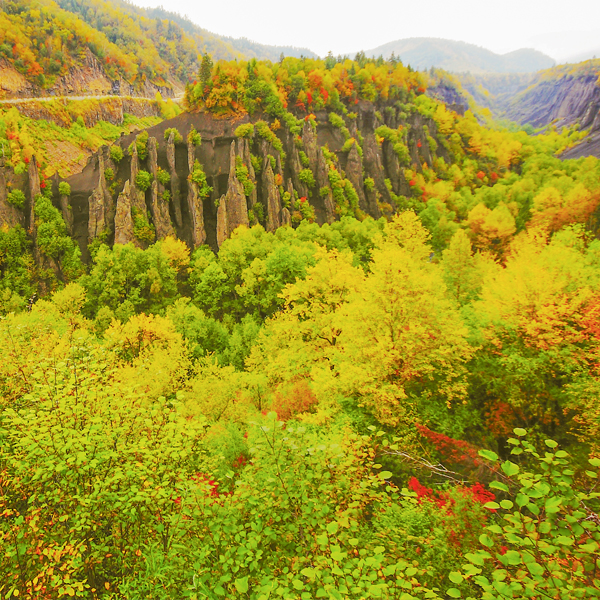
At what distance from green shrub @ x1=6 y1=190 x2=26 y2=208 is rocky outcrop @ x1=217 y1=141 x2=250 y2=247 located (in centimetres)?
3250

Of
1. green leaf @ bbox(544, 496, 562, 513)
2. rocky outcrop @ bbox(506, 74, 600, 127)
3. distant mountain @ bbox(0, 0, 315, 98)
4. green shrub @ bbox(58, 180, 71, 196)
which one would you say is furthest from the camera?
rocky outcrop @ bbox(506, 74, 600, 127)

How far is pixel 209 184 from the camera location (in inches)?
2488

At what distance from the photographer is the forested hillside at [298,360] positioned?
235 inches

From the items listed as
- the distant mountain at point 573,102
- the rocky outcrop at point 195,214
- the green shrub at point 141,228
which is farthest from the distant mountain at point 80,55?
the distant mountain at point 573,102

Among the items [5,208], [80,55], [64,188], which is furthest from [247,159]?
[80,55]

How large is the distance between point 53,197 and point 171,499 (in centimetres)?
6974

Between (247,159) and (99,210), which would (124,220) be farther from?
(247,159)

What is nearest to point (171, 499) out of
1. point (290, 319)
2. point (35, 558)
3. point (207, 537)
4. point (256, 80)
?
point (207, 537)

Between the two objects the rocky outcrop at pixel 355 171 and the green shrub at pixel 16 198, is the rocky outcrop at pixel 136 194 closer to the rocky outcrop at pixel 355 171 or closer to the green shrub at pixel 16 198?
the green shrub at pixel 16 198

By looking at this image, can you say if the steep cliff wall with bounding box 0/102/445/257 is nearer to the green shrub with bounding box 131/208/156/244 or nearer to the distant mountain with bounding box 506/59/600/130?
the green shrub with bounding box 131/208/156/244

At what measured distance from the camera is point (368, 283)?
1911 centimetres

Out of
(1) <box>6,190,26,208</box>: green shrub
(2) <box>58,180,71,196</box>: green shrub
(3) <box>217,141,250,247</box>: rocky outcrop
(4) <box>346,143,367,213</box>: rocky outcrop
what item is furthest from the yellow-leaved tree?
(1) <box>6,190,26,208</box>: green shrub

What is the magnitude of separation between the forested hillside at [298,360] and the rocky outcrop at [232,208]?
1.64ft

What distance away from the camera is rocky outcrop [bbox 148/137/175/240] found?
60031mm
